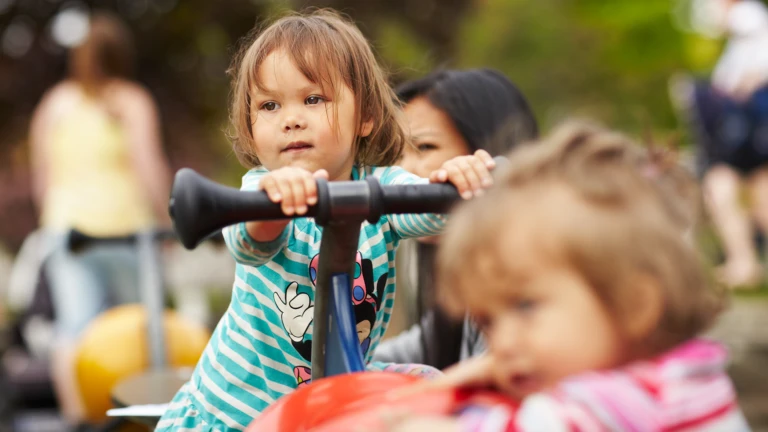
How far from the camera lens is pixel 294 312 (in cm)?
164

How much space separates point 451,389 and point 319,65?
76cm

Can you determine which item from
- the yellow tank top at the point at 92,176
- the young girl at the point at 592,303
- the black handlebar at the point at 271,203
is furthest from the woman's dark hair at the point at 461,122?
the yellow tank top at the point at 92,176

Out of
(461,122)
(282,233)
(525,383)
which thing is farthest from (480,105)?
(525,383)

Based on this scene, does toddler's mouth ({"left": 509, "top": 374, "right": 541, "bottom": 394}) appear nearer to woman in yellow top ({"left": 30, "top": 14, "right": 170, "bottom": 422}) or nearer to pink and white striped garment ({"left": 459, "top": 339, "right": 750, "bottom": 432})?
pink and white striped garment ({"left": 459, "top": 339, "right": 750, "bottom": 432})

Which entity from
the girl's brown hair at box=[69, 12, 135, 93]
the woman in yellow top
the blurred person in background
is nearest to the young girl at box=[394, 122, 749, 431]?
the woman in yellow top

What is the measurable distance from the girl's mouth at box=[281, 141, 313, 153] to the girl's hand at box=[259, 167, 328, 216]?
1.10 ft

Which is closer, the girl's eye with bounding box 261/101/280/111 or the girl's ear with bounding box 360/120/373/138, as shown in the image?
the girl's eye with bounding box 261/101/280/111

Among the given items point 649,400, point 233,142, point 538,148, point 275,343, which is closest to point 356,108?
point 233,142

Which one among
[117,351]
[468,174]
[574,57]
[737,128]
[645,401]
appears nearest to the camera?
[645,401]

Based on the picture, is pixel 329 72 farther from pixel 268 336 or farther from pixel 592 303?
pixel 592 303

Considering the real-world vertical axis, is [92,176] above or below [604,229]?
above

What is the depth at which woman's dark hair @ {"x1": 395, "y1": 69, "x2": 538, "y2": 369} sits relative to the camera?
2.27m

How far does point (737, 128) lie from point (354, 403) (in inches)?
222

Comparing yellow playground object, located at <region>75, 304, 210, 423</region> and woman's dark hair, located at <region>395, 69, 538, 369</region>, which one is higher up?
woman's dark hair, located at <region>395, 69, 538, 369</region>
